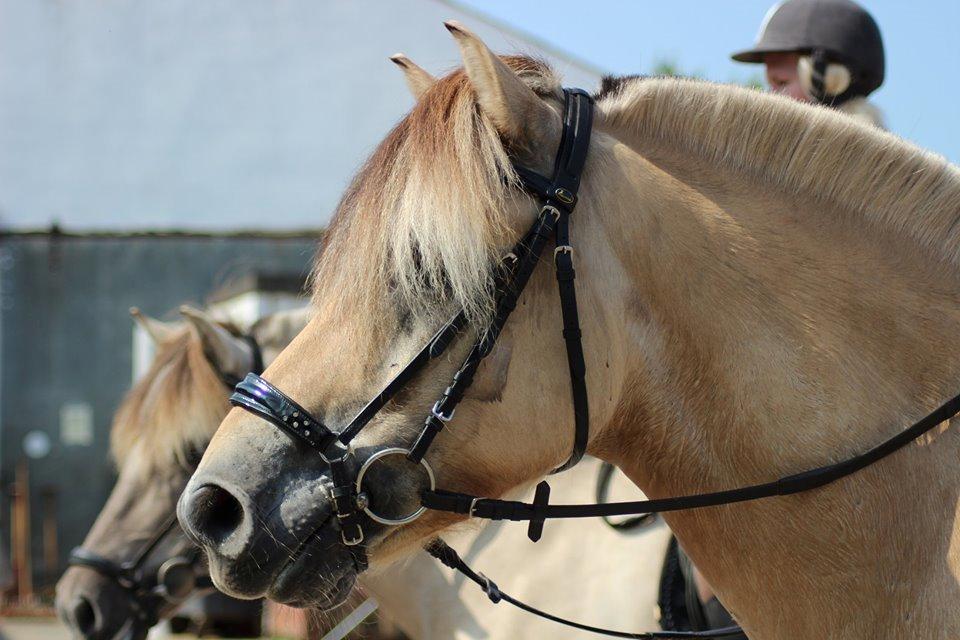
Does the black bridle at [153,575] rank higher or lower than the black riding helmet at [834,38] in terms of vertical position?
lower

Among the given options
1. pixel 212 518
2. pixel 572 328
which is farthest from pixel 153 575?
pixel 572 328

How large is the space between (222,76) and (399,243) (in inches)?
521

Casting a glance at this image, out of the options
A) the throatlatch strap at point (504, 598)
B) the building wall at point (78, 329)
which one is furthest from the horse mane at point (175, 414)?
the building wall at point (78, 329)

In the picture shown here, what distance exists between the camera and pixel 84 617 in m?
4.20

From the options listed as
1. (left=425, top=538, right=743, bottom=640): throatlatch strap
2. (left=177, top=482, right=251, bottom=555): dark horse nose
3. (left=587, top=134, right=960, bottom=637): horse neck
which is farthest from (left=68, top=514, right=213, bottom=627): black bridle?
(left=587, top=134, right=960, bottom=637): horse neck

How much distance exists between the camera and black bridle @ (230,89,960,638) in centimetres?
174

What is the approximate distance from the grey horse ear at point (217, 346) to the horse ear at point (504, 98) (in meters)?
2.41

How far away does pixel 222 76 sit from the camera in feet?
46.2

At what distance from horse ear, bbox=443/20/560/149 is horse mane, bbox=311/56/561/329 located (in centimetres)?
3

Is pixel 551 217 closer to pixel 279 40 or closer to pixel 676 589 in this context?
pixel 676 589

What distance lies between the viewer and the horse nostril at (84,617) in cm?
414

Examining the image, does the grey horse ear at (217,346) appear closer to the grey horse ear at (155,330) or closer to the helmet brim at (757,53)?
the grey horse ear at (155,330)

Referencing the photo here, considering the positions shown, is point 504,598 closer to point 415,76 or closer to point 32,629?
point 415,76

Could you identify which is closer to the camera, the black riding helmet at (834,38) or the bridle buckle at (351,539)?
the bridle buckle at (351,539)
